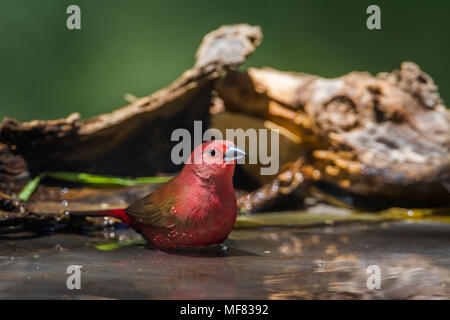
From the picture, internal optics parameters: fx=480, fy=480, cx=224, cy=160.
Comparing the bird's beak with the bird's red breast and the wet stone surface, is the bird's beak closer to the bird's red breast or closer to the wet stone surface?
the bird's red breast

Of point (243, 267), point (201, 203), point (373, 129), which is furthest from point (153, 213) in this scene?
point (373, 129)

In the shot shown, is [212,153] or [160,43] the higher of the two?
[160,43]

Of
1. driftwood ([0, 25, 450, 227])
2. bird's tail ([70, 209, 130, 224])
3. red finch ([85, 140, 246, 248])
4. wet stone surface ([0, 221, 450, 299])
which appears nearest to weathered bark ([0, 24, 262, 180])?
driftwood ([0, 25, 450, 227])

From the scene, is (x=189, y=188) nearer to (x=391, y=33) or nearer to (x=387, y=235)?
(x=387, y=235)

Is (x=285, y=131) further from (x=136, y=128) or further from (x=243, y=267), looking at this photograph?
(x=243, y=267)

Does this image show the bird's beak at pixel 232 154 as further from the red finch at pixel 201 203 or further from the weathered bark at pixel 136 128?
the weathered bark at pixel 136 128

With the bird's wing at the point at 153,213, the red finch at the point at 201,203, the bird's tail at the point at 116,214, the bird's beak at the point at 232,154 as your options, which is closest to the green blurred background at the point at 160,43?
the bird's tail at the point at 116,214

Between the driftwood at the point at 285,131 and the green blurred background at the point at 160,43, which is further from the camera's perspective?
the green blurred background at the point at 160,43
